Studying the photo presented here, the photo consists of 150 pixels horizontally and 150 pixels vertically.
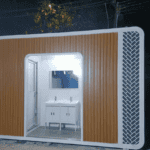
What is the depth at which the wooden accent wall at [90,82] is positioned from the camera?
399 cm

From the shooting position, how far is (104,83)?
4043mm

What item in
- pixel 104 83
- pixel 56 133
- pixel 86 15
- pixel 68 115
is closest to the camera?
pixel 104 83

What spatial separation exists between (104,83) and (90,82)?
36cm

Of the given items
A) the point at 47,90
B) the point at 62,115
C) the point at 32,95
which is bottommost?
the point at 62,115

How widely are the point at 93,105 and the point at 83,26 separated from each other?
3.87m

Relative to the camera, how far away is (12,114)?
457 centimetres

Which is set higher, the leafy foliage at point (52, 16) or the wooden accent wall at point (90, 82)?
the leafy foliage at point (52, 16)

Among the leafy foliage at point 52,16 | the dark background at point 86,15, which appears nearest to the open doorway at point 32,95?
the leafy foliage at point 52,16

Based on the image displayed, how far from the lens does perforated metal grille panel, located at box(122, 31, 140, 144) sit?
151 inches

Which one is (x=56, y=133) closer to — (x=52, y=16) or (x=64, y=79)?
(x=64, y=79)

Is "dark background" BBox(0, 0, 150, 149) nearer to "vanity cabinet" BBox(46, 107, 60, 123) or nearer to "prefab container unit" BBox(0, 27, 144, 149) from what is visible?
"prefab container unit" BBox(0, 27, 144, 149)

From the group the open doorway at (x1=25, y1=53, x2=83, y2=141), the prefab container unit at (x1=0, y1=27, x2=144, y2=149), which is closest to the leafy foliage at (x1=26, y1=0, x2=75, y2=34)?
the open doorway at (x1=25, y1=53, x2=83, y2=141)

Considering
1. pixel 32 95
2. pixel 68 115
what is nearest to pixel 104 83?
pixel 68 115

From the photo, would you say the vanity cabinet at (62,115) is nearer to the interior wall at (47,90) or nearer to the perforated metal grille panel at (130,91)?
the interior wall at (47,90)
